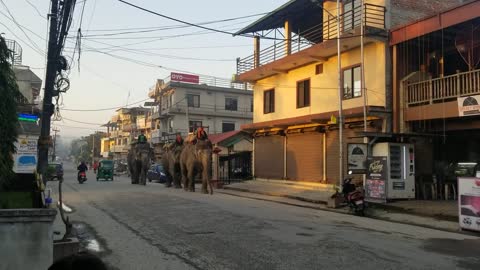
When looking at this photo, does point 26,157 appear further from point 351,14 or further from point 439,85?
point 439,85

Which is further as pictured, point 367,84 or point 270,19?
point 270,19

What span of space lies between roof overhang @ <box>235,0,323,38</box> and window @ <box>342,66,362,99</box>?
14.7 ft

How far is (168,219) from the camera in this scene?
1415 cm

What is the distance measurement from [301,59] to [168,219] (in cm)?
1523

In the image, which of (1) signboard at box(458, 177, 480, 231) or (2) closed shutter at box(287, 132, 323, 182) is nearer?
(1) signboard at box(458, 177, 480, 231)

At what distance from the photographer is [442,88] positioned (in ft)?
64.4

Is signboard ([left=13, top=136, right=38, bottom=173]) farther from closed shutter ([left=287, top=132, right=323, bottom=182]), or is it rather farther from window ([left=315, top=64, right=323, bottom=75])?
window ([left=315, top=64, right=323, bottom=75])

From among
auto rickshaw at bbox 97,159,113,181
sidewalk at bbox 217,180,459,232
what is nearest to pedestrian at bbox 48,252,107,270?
sidewalk at bbox 217,180,459,232

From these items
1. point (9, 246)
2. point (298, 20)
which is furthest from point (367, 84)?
point (9, 246)

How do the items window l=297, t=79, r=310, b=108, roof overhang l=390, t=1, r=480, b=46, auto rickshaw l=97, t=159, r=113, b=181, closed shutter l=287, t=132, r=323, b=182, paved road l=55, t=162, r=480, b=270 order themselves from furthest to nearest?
auto rickshaw l=97, t=159, r=113, b=181
window l=297, t=79, r=310, b=108
closed shutter l=287, t=132, r=323, b=182
roof overhang l=390, t=1, r=480, b=46
paved road l=55, t=162, r=480, b=270

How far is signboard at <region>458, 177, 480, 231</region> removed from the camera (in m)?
13.3

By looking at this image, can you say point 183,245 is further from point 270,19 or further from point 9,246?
point 270,19

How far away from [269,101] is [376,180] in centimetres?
1440

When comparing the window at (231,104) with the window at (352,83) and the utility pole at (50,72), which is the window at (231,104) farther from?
the utility pole at (50,72)
